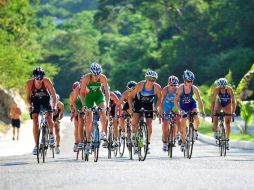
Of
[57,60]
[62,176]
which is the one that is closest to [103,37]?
[57,60]

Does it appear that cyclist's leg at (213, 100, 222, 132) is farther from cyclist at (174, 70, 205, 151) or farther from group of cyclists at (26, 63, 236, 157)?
cyclist at (174, 70, 205, 151)

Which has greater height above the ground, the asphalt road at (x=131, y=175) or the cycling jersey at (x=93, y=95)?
the cycling jersey at (x=93, y=95)

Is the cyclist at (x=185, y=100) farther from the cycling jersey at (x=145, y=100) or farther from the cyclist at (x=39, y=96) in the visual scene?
the cyclist at (x=39, y=96)

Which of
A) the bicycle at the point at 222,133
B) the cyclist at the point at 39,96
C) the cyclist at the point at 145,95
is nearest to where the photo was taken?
the cyclist at the point at 39,96

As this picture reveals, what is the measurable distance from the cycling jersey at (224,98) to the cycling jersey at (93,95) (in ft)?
14.3

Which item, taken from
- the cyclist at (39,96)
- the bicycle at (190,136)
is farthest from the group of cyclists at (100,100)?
the bicycle at (190,136)

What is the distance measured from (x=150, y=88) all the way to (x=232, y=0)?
53.6 m

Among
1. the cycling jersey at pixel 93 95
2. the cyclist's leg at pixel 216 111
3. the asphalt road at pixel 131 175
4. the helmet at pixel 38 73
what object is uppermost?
the helmet at pixel 38 73

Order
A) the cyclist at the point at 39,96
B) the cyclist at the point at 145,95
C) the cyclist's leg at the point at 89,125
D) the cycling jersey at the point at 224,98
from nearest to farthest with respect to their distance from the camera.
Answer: the cyclist's leg at the point at 89,125
the cyclist at the point at 39,96
the cyclist at the point at 145,95
the cycling jersey at the point at 224,98

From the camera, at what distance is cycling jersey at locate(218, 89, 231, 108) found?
74.6 ft

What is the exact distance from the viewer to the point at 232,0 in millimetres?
72500

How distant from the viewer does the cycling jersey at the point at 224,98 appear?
74.6 ft

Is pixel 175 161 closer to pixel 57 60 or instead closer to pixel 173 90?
pixel 173 90

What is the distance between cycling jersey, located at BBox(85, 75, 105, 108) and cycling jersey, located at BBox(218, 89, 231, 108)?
14.3 ft
